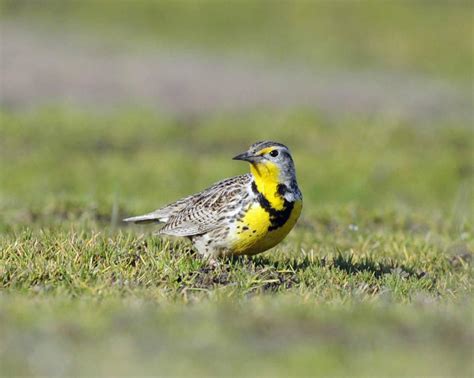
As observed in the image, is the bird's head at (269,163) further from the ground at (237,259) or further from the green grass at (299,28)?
the green grass at (299,28)

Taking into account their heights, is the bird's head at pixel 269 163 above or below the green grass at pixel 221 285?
above

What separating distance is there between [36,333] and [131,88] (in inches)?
632

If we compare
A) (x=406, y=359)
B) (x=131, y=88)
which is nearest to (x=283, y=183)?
(x=406, y=359)

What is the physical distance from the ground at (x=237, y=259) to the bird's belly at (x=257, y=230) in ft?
0.68

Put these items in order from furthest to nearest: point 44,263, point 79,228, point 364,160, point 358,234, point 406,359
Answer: point 364,160 < point 358,234 < point 79,228 < point 44,263 < point 406,359

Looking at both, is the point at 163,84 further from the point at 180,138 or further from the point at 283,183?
the point at 283,183

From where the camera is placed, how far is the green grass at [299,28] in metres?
27.8

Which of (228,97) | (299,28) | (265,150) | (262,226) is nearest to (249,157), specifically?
(265,150)

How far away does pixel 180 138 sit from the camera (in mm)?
17312

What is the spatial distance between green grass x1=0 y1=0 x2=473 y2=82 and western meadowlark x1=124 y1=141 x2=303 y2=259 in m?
18.6

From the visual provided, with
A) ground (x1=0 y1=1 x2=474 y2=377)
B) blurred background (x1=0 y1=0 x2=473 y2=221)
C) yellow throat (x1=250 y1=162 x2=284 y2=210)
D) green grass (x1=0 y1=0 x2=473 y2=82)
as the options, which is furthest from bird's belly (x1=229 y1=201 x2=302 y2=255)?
green grass (x1=0 y1=0 x2=473 y2=82)

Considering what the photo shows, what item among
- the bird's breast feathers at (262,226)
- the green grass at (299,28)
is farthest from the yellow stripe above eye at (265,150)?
the green grass at (299,28)

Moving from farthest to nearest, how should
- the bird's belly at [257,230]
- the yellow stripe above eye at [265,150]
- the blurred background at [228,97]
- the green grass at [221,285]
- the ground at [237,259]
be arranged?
the blurred background at [228,97]
the yellow stripe above eye at [265,150]
the bird's belly at [257,230]
the ground at [237,259]
the green grass at [221,285]

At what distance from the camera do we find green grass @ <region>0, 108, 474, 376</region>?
5.05 meters
